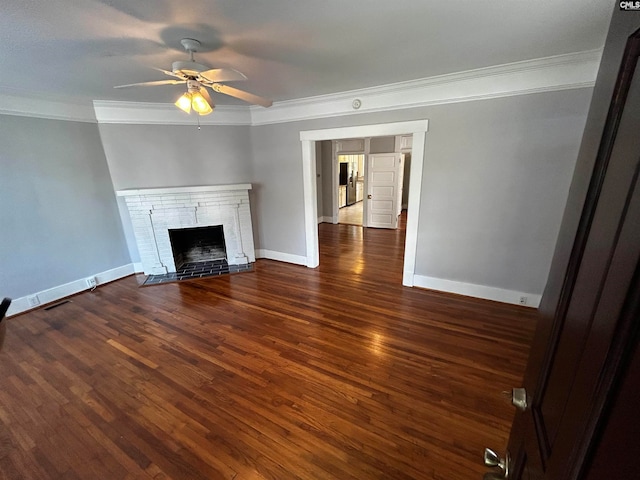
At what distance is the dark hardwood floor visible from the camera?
5.09ft

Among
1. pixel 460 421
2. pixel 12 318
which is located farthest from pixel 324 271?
pixel 12 318

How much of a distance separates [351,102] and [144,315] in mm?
3691

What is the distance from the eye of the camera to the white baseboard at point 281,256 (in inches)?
177

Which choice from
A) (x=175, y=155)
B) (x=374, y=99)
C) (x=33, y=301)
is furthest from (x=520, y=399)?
(x=33, y=301)

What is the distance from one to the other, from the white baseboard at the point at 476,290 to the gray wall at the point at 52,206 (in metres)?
4.71

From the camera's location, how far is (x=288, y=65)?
8.05ft

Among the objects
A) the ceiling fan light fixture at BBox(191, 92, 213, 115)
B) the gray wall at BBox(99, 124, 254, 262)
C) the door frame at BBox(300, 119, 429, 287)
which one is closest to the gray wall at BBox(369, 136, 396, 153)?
the door frame at BBox(300, 119, 429, 287)

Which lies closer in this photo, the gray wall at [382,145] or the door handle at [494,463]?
the door handle at [494,463]

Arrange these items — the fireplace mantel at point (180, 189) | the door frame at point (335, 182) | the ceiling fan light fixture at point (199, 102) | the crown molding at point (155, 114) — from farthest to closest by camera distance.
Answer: the door frame at point (335, 182) → the fireplace mantel at point (180, 189) → the crown molding at point (155, 114) → the ceiling fan light fixture at point (199, 102)

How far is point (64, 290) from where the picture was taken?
11.7ft

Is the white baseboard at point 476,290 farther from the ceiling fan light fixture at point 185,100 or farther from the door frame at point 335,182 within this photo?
the door frame at point 335,182

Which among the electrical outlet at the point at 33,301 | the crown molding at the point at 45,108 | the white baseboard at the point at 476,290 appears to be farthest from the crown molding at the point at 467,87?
the electrical outlet at the point at 33,301

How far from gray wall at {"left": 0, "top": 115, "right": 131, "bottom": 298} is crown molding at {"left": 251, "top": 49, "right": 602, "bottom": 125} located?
113 inches

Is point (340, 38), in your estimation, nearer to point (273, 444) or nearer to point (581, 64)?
point (581, 64)
